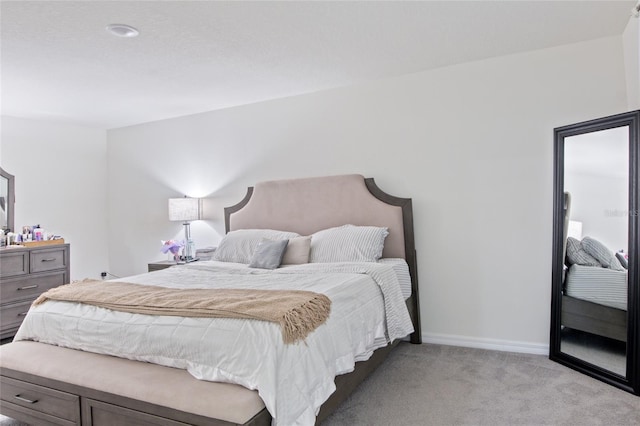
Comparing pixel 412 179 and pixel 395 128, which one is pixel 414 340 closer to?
pixel 412 179

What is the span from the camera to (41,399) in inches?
82.1

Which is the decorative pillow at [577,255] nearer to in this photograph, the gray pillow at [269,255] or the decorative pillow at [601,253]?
the decorative pillow at [601,253]

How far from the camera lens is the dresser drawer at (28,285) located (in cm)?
402

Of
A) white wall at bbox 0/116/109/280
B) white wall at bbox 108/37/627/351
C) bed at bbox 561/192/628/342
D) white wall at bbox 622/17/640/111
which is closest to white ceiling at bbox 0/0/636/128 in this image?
white wall at bbox 622/17/640/111

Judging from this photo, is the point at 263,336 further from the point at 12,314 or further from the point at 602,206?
the point at 12,314

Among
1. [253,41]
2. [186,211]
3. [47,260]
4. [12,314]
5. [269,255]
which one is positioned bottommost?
[12,314]

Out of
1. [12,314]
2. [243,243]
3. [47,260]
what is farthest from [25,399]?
[47,260]

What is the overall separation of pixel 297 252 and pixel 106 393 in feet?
6.14

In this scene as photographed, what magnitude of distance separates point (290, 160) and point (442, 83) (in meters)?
1.62

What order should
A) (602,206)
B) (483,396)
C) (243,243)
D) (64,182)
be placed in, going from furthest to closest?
(64,182) → (243,243) → (602,206) → (483,396)

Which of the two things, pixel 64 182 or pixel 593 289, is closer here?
pixel 593 289

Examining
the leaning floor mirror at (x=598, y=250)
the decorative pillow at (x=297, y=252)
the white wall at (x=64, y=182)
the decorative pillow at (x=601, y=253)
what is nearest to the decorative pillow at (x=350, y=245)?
the decorative pillow at (x=297, y=252)

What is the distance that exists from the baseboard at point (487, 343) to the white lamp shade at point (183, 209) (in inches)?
107

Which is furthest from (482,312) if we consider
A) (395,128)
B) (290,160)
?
(290,160)
